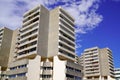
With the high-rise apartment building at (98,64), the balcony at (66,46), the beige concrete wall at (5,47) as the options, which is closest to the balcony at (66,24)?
the balcony at (66,46)

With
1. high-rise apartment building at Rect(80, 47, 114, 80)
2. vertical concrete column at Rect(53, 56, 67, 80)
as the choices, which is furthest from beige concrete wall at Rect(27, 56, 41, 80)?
high-rise apartment building at Rect(80, 47, 114, 80)

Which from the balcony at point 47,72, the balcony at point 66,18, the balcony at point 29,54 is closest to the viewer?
the balcony at point 47,72

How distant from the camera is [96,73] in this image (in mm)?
120312

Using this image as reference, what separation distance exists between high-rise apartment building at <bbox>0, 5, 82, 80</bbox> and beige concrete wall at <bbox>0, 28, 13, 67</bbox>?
71.8ft

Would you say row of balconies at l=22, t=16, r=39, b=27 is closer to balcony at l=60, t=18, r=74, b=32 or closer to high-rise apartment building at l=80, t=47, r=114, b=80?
balcony at l=60, t=18, r=74, b=32

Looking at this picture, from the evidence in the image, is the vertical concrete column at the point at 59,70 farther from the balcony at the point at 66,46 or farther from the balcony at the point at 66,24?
the balcony at the point at 66,24

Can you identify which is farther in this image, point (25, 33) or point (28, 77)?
point (25, 33)

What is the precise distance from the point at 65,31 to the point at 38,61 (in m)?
19.2

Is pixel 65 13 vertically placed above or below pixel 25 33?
above

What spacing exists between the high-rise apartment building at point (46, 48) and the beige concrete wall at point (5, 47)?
21.9 metres

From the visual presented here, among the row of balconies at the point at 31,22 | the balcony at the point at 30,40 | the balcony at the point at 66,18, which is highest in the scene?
the balcony at the point at 66,18

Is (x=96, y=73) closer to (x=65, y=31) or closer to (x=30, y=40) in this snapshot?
(x=65, y=31)

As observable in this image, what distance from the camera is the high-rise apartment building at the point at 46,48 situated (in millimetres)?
67438

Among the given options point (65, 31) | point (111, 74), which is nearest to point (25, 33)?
point (65, 31)
